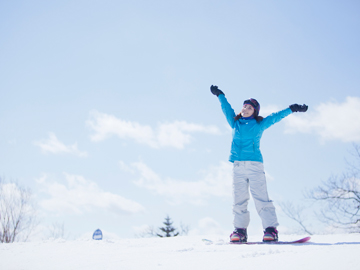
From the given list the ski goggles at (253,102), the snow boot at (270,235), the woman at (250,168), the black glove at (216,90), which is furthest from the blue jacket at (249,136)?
the snow boot at (270,235)

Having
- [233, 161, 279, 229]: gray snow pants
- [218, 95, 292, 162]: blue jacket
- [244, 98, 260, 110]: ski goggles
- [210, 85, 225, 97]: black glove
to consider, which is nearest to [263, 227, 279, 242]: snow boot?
[233, 161, 279, 229]: gray snow pants

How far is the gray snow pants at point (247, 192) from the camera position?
3.38 m

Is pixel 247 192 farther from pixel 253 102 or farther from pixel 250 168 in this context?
pixel 253 102

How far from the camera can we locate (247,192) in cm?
355

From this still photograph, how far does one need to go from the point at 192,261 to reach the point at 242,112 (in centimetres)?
244

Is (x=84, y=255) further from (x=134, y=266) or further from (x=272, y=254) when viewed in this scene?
→ (x=272, y=254)

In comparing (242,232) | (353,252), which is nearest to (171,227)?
(242,232)

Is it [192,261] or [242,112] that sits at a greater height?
[242,112]

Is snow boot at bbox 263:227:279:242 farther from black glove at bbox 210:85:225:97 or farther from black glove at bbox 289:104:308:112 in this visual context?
black glove at bbox 210:85:225:97

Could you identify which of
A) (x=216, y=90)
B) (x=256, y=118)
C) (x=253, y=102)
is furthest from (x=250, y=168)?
(x=216, y=90)

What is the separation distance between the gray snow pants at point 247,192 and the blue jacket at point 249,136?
0.09m

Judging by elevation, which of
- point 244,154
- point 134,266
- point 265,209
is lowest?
point 134,266

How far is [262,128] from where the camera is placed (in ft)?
12.2

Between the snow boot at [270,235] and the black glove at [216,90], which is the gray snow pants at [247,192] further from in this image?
the black glove at [216,90]
